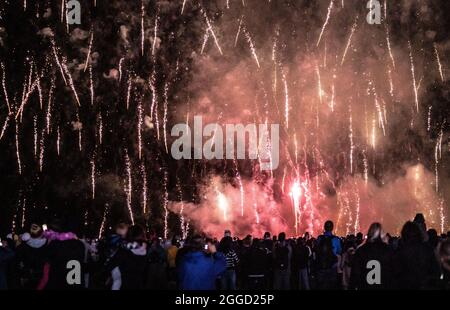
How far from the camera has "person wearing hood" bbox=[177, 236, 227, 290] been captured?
322 inches

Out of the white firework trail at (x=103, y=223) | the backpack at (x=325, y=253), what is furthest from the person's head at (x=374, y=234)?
the white firework trail at (x=103, y=223)

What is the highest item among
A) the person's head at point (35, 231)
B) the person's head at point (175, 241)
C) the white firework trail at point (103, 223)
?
the white firework trail at point (103, 223)

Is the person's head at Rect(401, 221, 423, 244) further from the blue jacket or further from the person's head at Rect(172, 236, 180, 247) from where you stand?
the person's head at Rect(172, 236, 180, 247)

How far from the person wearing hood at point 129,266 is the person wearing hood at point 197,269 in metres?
0.55

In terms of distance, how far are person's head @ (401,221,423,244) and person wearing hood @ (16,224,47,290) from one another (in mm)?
4222

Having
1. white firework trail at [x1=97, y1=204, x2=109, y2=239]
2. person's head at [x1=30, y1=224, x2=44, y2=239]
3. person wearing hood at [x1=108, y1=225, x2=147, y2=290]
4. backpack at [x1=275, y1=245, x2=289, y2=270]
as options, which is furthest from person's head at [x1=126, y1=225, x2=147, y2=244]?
white firework trail at [x1=97, y1=204, x2=109, y2=239]

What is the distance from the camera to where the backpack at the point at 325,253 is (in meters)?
13.3

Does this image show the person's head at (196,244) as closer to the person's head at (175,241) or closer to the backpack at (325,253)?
the backpack at (325,253)

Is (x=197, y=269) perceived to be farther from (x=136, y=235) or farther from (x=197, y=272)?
(x=136, y=235)
